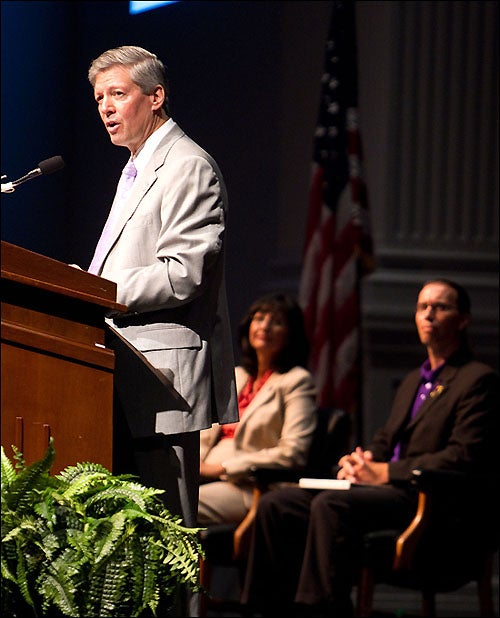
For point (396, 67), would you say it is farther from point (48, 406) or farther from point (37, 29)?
point (48, 406)

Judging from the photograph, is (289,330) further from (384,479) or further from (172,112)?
(172,112)

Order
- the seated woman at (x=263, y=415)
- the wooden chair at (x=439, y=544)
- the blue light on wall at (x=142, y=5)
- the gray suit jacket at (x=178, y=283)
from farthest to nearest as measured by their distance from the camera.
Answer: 1. the blue light on wall at (x=142, y=5)
2. the seated woman at (x=263, y=415)
3. the wooden chair at (x=439, y=544)
4. the gray suit jacket at (x=178, y=283)

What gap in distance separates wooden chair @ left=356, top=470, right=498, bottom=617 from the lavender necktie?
194 cm

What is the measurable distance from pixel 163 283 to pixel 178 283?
3 cm

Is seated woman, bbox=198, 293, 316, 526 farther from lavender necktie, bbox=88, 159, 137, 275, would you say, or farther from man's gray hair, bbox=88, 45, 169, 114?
man's gray hair, bbox=88, 45, 169, 114

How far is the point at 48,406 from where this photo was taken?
2264 mm

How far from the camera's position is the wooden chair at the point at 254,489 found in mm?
4824

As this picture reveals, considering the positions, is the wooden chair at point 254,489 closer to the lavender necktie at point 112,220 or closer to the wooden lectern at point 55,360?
the lavender necktie at point 112,220

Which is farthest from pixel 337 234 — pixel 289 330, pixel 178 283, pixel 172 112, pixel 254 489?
pixel 178 283

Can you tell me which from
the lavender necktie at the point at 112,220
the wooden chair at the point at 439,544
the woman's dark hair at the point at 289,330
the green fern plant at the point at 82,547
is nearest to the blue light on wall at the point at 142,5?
the woman's dark hair at the point at 289,330

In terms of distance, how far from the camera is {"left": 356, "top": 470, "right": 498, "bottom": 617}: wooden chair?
443 centimetres

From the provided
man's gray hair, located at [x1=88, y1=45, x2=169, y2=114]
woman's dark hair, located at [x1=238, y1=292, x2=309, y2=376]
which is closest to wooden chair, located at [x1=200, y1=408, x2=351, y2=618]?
woman's dark hair, located at [x1=238, y1=292, x2=309, y2=376]

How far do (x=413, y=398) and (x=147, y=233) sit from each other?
95.2 inches

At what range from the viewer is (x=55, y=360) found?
90.0 inches
